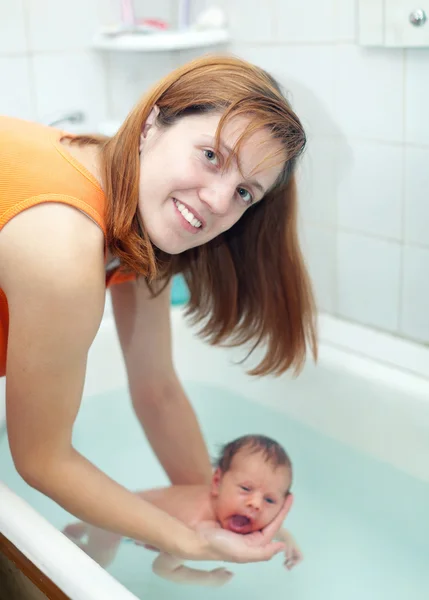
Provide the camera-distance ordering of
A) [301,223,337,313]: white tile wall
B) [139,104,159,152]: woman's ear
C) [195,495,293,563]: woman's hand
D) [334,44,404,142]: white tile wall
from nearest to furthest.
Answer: [139,104,159,152]: woman's ear
[195,495,293,563]: woman's hand
[334,44,404,142]: white tile wall
[301,223,337,313]: white tile wall

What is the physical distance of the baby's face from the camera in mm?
1156

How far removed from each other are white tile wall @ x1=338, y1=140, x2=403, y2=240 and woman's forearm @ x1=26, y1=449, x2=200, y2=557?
792 mm

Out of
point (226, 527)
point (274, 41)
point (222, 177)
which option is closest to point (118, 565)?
point (226, 527)

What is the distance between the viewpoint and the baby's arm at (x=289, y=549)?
122 centimetres

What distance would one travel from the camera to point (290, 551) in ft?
4.04

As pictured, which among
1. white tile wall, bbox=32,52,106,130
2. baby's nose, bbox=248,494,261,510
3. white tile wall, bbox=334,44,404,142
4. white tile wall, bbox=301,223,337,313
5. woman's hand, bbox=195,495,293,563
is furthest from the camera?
white tile wall, bbox=32,52,106,130

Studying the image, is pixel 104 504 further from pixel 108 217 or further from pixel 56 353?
pixel 108 217

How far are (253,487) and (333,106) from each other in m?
0.80

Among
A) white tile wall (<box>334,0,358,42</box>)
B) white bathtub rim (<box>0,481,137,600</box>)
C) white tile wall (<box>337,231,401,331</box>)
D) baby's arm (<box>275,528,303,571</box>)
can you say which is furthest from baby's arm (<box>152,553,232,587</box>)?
white tile wall (<box>334,0,358,42</box>)

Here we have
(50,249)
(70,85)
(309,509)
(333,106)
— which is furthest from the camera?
(70,85)

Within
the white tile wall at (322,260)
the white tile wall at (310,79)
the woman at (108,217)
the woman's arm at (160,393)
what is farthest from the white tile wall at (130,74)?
the woman at (108,217)

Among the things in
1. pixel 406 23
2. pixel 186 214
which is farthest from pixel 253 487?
pixel 406 23

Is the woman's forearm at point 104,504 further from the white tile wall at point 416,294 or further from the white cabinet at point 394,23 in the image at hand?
the white cabinet at point 394,23

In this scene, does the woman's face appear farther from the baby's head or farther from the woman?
the baby's head
